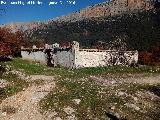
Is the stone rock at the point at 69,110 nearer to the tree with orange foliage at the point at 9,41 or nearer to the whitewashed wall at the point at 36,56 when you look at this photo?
the tree with orange foliage at the point at 9,41

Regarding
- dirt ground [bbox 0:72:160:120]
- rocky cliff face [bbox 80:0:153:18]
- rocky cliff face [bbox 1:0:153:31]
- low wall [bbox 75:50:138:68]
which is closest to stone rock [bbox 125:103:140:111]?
dirt ground [bbox 0:72:160:120]

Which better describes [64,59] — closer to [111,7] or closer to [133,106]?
[133,106]

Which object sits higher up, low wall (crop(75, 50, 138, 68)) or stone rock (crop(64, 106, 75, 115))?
low wall (crop(75, 50, 138, 68))

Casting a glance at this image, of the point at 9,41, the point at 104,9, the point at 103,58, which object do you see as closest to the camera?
the point at 103,58

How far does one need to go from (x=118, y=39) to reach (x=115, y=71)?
62.5 meters

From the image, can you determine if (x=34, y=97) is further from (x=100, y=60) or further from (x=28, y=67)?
(x=100, y=60)

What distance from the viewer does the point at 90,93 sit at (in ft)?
106

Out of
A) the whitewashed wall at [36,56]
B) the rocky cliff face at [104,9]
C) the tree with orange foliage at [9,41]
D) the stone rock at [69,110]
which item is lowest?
the stone rock at [69,110]

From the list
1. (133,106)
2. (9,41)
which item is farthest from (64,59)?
(133,106)

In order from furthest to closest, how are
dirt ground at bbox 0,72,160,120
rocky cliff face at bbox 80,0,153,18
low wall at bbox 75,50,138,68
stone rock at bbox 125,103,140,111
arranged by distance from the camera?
rocky cliff face at bbox 80,0,153,18
low wall at bbox 75,50,138,68
stone rock at bbox 125,103,140,111
dirt ground at bbox 0,72,160,120

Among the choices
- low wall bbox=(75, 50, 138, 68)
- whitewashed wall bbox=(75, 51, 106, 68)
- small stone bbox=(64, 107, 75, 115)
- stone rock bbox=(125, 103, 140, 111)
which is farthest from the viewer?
low wall bbox=(75, 50, 138, 68)

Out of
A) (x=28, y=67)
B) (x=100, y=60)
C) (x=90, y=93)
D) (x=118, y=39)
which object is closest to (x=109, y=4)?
(x=118, y=39)

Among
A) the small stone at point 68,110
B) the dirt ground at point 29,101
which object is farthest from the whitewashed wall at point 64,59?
the small stone at point 68,110

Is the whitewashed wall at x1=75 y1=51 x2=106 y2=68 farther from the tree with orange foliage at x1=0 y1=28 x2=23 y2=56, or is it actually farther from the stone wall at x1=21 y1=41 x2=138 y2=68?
the tree with orange foliage at x1=0 y1=28 x2=23 y2=56
